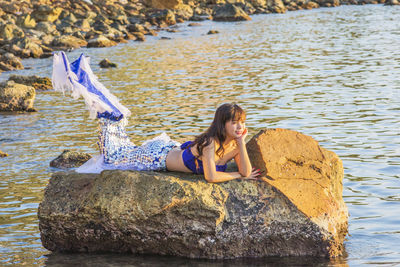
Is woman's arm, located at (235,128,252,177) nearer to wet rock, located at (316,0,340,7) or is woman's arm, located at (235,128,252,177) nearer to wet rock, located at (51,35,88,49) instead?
wet rock, located at (51,35,88,49)

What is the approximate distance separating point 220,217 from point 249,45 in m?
28.0

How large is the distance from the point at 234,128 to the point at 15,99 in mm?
12707

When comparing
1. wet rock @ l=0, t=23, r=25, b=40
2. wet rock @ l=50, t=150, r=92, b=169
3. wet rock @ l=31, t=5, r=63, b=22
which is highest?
wet rock @ l=31, t=5, r=63, b=22

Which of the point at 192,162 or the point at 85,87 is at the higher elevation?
the point at 85,87

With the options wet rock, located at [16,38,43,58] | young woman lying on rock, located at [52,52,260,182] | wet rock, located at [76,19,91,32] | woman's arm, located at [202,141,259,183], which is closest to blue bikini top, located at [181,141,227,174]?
young woman lying on rock, located at [52,52,260,182]

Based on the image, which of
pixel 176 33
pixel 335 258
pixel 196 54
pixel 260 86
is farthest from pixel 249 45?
pixel 335 258

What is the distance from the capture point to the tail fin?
8.63m

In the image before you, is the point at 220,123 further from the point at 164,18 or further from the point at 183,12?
the point at 183,12

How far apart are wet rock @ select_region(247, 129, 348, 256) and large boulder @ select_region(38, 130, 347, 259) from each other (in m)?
0.01

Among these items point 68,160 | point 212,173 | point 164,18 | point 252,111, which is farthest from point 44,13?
point 212,173

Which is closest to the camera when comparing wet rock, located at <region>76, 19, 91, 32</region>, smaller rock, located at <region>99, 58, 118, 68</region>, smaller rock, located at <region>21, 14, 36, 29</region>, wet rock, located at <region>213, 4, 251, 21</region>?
smaller rock, located at <region>99, 58, 118, 68</region>

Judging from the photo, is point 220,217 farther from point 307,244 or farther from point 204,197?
point 307,244

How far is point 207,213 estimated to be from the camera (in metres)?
7.33

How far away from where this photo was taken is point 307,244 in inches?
294
